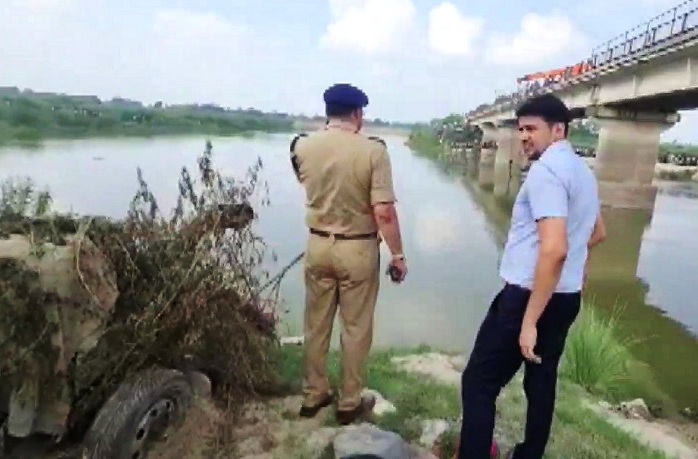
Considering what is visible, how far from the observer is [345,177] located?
3.37 meters

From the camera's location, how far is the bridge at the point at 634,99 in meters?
17.7

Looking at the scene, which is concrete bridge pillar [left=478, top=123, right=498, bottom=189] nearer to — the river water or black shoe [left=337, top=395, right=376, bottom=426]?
the river water

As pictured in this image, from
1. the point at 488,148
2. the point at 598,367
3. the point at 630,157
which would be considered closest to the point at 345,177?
the point at 598,367

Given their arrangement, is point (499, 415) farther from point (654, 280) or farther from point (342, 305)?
point (654, 280)

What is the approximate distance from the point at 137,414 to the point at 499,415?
2.30 m

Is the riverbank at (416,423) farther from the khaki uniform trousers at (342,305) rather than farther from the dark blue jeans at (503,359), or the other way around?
the dark blue jeans at (503,359)

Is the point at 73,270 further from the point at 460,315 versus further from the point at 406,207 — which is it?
the point at 406,207

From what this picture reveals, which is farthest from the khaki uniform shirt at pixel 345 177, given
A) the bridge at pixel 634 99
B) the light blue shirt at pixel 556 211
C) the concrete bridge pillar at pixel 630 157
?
the concrete bridge pillar at pixel 630 157

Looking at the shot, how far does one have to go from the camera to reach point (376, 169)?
3354 millimetres

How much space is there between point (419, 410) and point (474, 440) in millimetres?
1062

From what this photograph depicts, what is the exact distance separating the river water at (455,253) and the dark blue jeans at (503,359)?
2.31 m

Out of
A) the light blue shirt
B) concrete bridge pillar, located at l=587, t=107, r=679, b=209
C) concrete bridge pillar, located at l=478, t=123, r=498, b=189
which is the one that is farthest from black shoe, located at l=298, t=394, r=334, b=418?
concrete bridge pillar, located at l=478, t=123, r=498, b=189

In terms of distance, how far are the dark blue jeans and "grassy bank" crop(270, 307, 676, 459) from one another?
0.55m

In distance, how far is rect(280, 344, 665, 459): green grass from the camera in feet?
12.0
